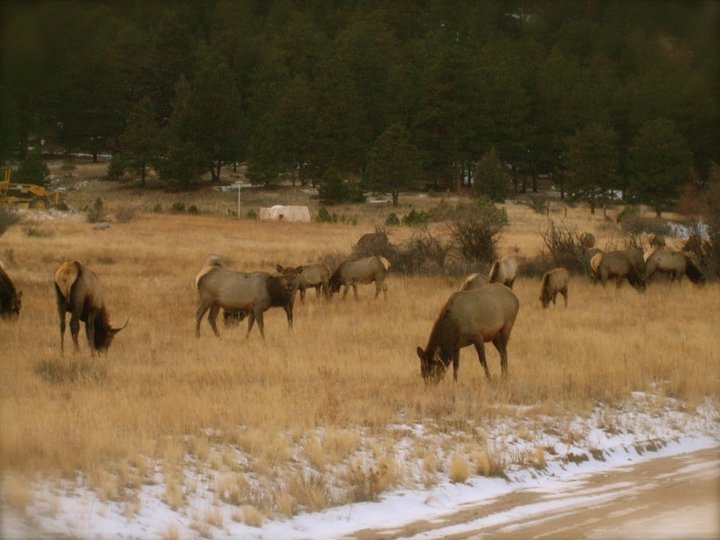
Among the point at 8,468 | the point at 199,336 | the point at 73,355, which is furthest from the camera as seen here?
the point at 199,336

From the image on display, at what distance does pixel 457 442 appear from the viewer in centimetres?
1096

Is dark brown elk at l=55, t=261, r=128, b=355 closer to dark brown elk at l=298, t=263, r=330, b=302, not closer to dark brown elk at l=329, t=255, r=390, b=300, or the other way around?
dark brown elk at l=298, t=263, r=330, b=302

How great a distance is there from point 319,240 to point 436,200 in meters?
27.5

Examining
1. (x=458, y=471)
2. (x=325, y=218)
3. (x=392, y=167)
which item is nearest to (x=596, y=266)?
(x=458, y=471)

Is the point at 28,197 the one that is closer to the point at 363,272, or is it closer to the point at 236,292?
the point at 363,272

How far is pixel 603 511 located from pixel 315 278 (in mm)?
16061

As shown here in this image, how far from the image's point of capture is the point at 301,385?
1352cm

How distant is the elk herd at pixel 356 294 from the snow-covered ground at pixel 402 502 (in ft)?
6.37

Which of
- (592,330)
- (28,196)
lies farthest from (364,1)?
(592,330)

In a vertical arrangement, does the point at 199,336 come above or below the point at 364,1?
below

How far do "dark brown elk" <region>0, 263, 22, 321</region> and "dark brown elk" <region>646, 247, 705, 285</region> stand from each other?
16.0 meters

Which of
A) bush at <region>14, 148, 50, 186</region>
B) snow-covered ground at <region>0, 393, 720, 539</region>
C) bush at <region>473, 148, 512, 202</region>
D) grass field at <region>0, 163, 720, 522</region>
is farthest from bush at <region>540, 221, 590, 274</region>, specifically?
bush at <region>14, 148, 50, 186</region>

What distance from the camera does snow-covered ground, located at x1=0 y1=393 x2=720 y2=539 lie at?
771 cm

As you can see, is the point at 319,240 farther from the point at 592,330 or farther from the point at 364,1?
the point at 364,1
